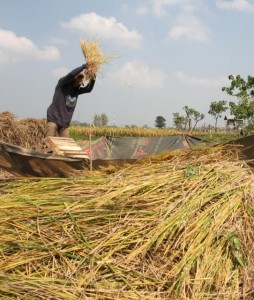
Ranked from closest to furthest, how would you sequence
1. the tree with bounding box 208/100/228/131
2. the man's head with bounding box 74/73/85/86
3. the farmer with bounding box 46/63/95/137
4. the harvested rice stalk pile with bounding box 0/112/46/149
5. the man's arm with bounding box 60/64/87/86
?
the man's arm with bounding box 60/64/87/86 → the man's head with bounding box 74/73/85/86 → the farmer with bounding box 46/63/95/137 → the harvested rice stalk pile with bounding box 0/112/46/149 → the tree with bounding box 208/100/228/131

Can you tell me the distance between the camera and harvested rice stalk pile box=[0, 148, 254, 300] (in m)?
1.86

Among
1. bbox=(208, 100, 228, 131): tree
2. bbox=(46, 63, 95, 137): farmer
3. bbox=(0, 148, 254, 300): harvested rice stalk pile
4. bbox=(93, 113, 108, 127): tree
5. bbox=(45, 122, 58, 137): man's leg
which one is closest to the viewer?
bbox=(0, 148, 254, 300): harvested rice stalk pile

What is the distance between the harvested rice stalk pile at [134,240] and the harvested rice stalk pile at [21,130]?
332 inches

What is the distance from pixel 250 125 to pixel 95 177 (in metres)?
12.0

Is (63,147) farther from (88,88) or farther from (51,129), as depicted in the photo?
(88,88)

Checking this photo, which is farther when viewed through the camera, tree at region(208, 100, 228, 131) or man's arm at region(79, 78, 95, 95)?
tree at region(208, 100, 228, 131)

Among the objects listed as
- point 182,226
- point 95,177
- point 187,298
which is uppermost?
point 95,177

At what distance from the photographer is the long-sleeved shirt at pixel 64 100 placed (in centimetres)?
567

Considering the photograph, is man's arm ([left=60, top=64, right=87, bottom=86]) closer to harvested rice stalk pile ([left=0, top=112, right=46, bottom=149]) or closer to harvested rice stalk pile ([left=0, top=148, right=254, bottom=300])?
harvested rice stalk pile ([left=0, top=148, right=254, bottom=300])

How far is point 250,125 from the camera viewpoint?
13.6 meters

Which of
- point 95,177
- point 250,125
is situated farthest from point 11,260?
point 250,125

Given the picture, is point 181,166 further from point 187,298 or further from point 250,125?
point 250,125

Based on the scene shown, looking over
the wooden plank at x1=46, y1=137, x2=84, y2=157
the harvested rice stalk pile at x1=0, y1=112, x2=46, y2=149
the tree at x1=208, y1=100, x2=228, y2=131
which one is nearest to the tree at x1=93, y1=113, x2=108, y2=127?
the wooden plank at x1=46, y1=137, x2=84, y2=157

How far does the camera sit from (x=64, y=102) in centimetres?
571
